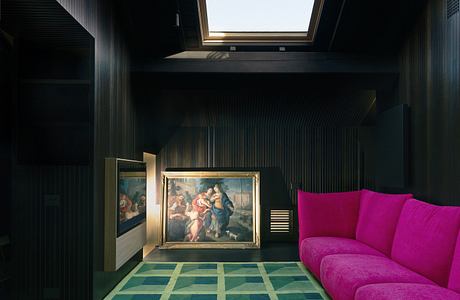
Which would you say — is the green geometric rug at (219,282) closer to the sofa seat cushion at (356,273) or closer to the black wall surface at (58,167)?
the sofa seat cushion at (356,273)

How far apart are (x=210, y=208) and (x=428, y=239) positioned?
333cm

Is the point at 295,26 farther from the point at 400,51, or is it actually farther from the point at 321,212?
the point at 321,212

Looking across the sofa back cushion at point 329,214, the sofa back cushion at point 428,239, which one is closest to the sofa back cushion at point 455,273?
the sofa back cushion at point 428,239

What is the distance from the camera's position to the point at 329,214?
4254mm

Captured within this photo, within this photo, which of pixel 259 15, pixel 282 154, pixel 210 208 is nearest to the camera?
pixel 259 15

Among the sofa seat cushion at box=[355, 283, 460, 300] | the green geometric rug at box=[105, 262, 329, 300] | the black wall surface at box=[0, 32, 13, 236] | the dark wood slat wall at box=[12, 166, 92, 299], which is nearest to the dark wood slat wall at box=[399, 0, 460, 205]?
the sofa seat cushion at box=[355, 283, 460, 300]

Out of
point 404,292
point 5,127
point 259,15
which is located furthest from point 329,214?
point 5,127

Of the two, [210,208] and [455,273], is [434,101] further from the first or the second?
[210,208]

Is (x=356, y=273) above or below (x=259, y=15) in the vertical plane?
below

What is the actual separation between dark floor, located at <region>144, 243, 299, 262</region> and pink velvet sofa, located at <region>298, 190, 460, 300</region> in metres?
0.68

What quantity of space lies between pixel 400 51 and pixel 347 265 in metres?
2.59

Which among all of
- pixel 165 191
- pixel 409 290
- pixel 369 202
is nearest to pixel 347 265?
pixel 409 290

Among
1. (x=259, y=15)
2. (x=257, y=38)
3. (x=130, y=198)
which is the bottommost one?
(x=130, y=198)

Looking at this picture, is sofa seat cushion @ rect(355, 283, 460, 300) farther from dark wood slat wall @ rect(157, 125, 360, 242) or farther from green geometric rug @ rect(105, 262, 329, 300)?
dark wood slat wall @ rect(157, 125, 360, 242)
